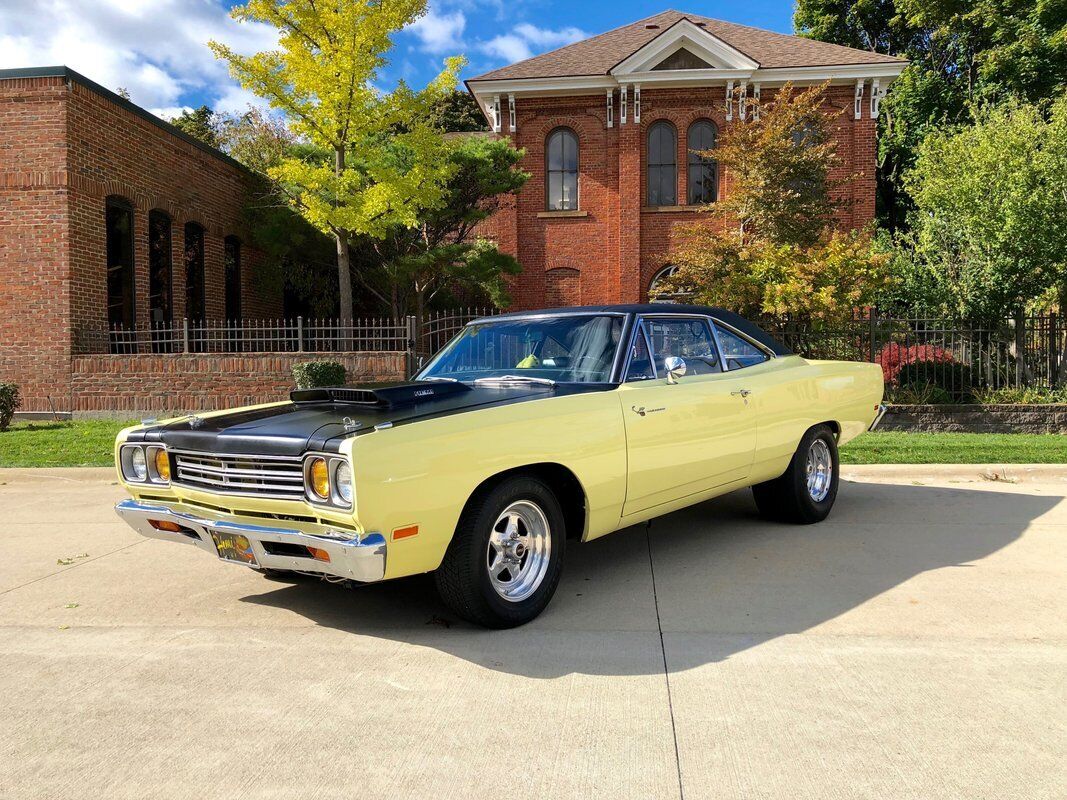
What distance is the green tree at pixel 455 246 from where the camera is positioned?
58.1ft

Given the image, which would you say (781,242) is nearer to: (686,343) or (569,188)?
(569,188)

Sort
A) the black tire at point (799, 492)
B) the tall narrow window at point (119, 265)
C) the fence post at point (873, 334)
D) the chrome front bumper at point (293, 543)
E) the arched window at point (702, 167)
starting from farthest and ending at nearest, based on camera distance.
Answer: the arched window at point (702, 167)
the tall narrow window at point (119, 265)
the fence post at point (873, 334)
the black tire at point (799, 492)
the chrome front bumper at point (293, 543)

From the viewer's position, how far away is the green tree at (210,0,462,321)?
14.6 metres

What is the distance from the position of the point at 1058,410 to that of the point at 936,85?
21367mm

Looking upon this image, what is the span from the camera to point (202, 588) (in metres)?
5.21

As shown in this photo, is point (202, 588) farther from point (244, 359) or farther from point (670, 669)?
point (244, 359)

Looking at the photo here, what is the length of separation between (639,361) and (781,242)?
11692 mm

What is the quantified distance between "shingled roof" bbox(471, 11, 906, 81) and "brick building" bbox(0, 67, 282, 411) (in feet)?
33.4

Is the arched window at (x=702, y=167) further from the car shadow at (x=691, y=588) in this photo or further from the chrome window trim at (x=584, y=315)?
the chrome window trim at (x=584, y=315)

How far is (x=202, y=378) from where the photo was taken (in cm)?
1455

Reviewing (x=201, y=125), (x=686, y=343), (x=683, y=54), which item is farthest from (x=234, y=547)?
(x=201, y=125)

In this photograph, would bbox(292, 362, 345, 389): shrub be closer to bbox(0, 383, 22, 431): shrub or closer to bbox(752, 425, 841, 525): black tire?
bbox(0, 383, 22, 431): shrub

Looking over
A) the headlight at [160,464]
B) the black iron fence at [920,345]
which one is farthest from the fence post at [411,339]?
the headlight at [160,464]

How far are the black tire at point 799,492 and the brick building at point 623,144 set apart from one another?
16.4m
